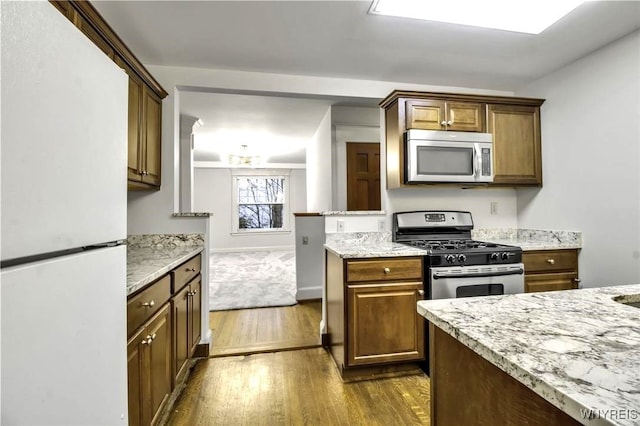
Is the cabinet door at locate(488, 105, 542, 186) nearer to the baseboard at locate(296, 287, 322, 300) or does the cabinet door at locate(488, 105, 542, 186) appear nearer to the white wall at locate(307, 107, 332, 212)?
the white wall at locate(307, 107, 332, 212)

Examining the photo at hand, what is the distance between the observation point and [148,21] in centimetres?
175

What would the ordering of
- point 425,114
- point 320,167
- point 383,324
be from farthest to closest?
point 320,167, point 425,114, point 383,324

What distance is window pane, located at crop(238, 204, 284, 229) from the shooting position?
7.87 metres

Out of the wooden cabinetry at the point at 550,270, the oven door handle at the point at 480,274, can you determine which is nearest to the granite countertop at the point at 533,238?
the wooden cabinetry at the point at 550,270

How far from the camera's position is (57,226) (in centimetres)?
63

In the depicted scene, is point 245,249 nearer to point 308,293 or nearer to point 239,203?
point 239,203

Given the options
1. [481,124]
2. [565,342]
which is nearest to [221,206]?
[481,124]

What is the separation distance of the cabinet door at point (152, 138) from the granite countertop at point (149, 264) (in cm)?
52

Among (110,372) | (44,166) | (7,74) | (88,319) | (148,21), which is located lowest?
(110,372)

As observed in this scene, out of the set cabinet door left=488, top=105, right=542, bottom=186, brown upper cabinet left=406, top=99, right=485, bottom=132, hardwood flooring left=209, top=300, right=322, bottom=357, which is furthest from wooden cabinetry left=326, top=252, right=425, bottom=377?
cabinet door left=488, top=105, right=542, bottom=186

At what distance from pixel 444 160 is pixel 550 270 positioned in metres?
1.23

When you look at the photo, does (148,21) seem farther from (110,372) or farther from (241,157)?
(241,157)

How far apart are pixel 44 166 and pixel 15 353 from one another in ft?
1.18

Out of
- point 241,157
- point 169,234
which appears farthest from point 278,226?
point 169,234
